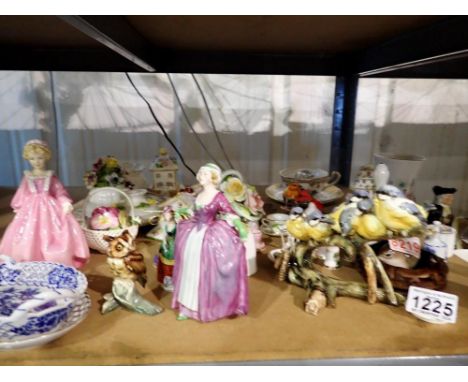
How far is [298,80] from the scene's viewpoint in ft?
6.18

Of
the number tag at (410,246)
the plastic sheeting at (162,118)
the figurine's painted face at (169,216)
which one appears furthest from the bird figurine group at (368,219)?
the plastic sheeting at (162,118)

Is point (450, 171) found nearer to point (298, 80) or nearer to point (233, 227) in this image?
point (298, 80)

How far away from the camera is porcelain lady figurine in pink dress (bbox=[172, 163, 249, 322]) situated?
70cm

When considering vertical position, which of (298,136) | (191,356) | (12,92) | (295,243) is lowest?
(191,356)

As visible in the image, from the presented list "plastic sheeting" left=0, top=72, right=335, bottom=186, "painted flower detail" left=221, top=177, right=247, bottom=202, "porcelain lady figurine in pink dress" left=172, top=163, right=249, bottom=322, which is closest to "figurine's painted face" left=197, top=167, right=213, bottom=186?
"porcelain lady figurine in pink dress" left=172, top=163, right=249, bottom=322

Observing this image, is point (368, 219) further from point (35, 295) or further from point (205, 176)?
point (35, 295)

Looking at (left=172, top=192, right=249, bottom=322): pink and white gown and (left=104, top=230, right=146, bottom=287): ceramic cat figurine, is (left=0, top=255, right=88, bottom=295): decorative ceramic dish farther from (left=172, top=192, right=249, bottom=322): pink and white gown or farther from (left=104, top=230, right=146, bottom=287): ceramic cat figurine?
(left=172, top=192, right=249, bottom=322): pink and white gown

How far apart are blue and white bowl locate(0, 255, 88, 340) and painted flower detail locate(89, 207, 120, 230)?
21 centimetres

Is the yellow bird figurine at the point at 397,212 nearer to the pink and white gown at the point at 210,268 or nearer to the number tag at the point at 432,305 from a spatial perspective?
the number tag at the point at 432,305

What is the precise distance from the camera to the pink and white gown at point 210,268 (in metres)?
0.70

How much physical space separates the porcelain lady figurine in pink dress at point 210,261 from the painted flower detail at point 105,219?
1.01ft

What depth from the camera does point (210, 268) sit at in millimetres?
699

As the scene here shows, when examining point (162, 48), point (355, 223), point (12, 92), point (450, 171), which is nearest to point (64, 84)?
point (12, 92)
